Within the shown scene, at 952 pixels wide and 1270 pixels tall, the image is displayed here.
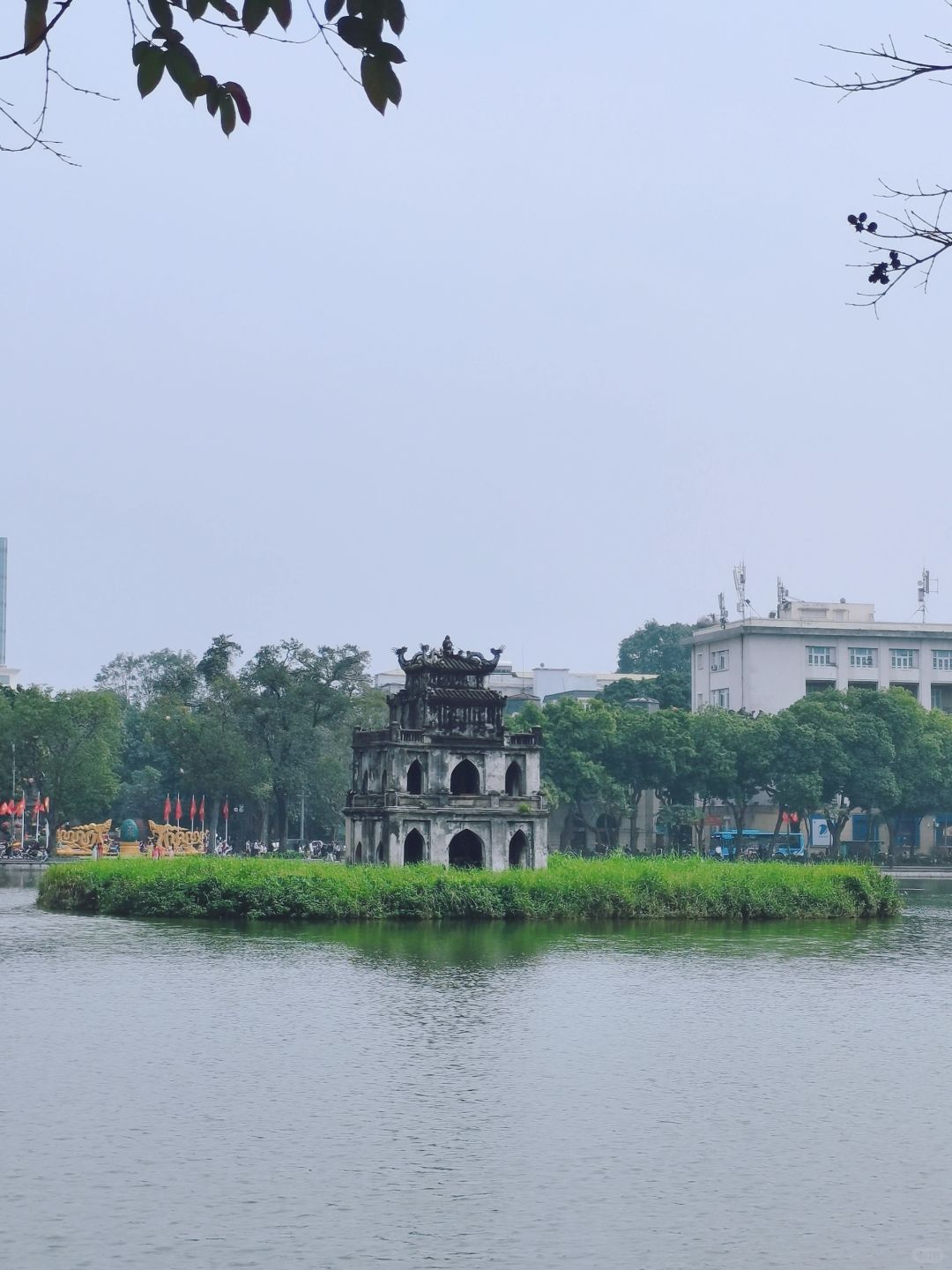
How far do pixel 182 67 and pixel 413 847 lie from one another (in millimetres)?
61299

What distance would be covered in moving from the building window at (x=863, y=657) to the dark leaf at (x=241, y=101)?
400ft

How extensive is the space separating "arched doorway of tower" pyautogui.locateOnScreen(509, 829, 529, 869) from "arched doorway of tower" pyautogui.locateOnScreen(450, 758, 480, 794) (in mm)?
2478

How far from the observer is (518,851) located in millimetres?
71438

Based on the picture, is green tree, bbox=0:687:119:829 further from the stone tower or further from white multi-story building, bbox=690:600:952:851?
white multi-story building, bbox=690:600:952:851

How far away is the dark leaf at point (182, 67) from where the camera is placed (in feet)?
31.1

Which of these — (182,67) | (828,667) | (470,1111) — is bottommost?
(470,1111)

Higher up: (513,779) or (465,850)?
(513,779)

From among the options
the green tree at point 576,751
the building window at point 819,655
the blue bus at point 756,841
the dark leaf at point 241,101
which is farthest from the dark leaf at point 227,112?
the building window at point 819,655

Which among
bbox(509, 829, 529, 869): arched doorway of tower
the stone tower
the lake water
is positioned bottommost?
the lake water

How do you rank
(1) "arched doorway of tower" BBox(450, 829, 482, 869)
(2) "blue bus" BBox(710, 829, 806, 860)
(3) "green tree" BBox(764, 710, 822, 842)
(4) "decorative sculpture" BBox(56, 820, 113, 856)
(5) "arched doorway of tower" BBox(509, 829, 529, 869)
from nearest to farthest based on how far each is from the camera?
1. (1) "arched doorway of tower" BBox(450, 829, 482, 869)
2. (5) "arched doorway of tower" BBox(509, 829, 529, 869)
3. (4) "decorative sculpture" BBox(56, 820, 113, 856)
4. (3) "green tree" BBox(764, 710, 822, 842)
5. (2) "blue bus" BBox(710, 829, 806, 860)

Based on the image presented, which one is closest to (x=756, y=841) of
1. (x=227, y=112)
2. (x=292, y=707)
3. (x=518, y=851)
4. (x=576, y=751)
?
(x=576, y=751)

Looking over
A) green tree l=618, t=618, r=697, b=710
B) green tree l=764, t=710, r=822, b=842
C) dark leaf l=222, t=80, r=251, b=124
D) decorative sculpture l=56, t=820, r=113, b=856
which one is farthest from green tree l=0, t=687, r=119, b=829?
dark leaf l=222, t=80, r=251, b=124

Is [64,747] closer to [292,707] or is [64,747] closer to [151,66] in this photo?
[292,707]

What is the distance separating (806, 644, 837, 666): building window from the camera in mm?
127562
